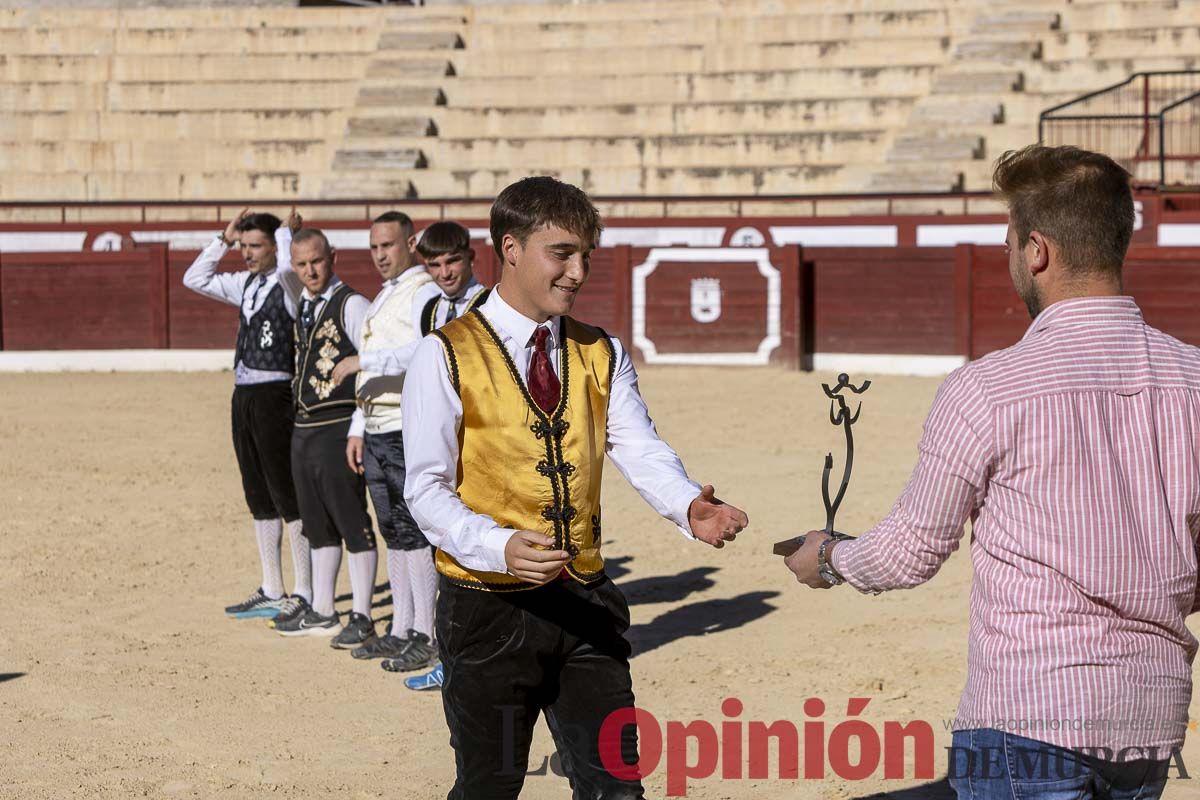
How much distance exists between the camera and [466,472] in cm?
295

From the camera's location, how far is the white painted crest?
16.2 metres

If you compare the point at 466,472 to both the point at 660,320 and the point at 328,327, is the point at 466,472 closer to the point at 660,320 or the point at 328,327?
the point at 328,327

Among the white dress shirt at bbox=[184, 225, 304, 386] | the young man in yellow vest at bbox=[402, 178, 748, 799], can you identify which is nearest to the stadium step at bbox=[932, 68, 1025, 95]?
the white dress shirt at bbox=[184, 225, 304, 386]

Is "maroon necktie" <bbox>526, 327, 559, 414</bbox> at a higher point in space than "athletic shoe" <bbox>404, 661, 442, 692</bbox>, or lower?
higher

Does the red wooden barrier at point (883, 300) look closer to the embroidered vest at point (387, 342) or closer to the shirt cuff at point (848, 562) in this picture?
the embroidered vest at point (387, 342)

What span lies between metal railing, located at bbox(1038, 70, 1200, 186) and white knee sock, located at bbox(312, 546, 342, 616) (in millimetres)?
12681

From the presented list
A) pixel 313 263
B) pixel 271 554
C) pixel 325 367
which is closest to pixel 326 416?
pixel 325 367

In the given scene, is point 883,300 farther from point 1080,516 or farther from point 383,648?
point 1080,516

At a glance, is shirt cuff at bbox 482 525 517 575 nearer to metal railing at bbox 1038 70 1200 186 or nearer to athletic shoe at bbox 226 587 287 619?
athletic shoe at bbox 226 587 287 619

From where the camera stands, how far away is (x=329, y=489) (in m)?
5.91

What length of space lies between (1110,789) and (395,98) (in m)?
20.0

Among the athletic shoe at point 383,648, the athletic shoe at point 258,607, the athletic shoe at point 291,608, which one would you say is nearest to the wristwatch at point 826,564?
the athletic shoe at point 383,648

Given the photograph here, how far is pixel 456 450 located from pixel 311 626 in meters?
3.49

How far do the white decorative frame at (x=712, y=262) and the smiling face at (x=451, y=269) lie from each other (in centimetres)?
1081
